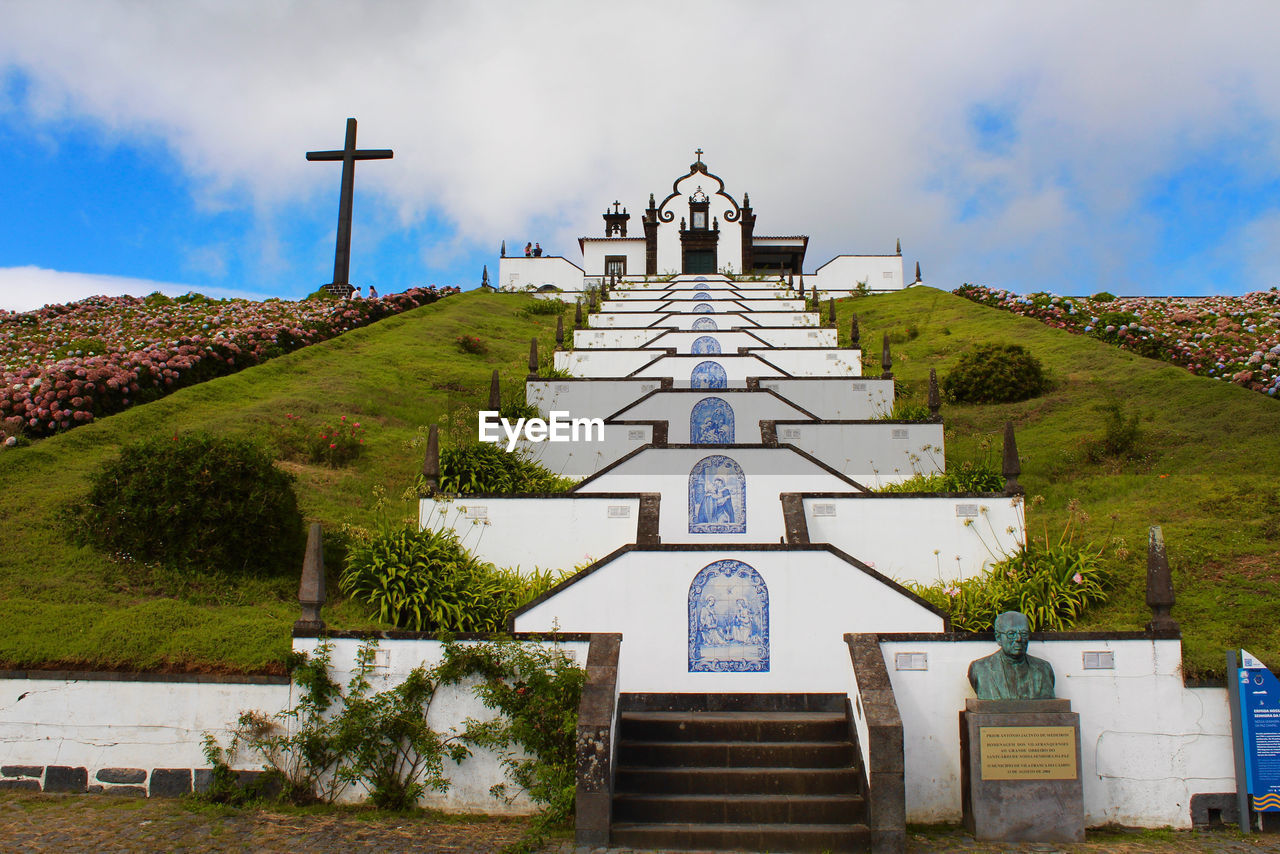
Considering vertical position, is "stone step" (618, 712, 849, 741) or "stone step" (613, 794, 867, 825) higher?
"stone step" (618, 712, 849, 741)

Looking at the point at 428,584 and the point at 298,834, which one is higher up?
the point at 428,584

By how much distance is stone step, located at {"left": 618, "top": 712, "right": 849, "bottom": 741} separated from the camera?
856cm

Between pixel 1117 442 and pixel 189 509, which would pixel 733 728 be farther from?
pixel 1117 442

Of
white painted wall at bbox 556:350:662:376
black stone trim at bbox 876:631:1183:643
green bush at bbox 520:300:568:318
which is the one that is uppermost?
green bush at bbox 520:300:568:318

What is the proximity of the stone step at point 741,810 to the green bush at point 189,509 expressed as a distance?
6.30 metres

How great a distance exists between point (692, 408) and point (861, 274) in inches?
1222

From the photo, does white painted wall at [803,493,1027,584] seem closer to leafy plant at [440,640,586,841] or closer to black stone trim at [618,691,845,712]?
black stone trim at [618,691,845,712]

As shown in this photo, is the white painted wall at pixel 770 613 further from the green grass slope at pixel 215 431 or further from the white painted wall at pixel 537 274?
the white painted wall at pixel 537 274

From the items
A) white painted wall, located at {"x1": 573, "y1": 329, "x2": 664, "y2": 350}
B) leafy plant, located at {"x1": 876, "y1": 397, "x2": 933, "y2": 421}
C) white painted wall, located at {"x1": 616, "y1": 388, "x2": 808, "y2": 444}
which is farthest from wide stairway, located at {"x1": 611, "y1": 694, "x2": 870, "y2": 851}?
white painted wall, located at {"x1": 573, "y1": 329, "x2": 664, "y2": 350}

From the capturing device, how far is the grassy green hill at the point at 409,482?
900cm

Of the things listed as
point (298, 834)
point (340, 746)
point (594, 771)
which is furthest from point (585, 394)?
point (298, 834)

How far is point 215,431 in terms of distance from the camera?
1546 cm

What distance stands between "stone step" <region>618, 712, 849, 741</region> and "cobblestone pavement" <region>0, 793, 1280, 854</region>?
1186 mm

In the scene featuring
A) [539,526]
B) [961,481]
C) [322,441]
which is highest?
[322,441]
